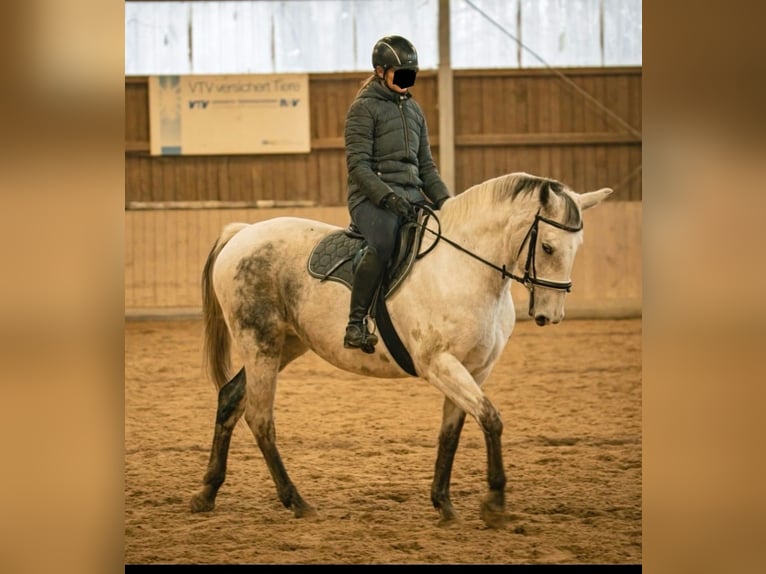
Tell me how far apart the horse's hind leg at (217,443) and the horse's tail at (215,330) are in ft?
0.19

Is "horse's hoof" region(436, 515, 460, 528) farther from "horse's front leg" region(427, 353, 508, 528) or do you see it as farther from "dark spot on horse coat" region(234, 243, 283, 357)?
"dark spot on horse coat" region(234, 243, 283, 357)

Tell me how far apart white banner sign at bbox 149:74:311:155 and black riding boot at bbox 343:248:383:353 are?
20.8 feet

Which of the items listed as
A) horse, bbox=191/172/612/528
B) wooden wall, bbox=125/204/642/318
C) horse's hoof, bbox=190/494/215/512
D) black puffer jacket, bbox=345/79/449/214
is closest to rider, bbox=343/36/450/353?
black puffer jacket, bbox=345/79/449/214

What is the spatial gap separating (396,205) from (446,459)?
98 cm

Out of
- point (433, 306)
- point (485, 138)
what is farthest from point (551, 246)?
Result: point (485, 138)

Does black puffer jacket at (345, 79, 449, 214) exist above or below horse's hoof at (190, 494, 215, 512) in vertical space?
above

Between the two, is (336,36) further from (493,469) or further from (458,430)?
(493,469)

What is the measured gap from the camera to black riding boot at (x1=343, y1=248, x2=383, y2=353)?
3682mm

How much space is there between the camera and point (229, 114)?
384 inches

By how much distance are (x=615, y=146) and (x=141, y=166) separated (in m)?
4.79

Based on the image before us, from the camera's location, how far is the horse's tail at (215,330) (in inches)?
160

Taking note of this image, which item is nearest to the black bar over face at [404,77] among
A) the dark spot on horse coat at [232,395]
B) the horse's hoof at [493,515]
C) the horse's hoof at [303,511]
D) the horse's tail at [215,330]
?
the horse's tail at [215,330]
